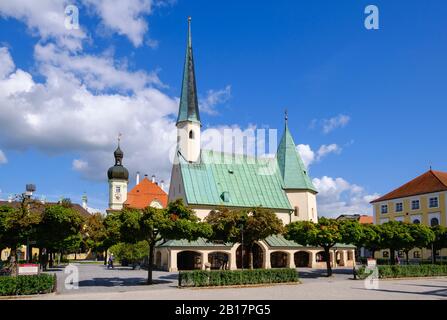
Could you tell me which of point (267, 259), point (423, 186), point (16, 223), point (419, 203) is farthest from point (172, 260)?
point (423, 186)

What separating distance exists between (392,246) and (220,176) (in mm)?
24014

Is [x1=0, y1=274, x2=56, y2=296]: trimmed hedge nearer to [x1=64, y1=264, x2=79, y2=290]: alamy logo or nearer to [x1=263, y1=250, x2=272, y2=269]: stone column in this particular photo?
[x1=64, y1=264, x2=79, y2=290]: alamy logo

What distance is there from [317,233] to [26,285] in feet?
80.5

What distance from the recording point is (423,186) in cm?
7069

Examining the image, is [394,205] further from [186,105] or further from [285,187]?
[186,105]

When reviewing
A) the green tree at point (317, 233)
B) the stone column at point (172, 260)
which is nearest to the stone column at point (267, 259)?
the stone column at point (172, 260)

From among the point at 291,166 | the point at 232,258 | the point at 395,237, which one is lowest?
the point at 232,258

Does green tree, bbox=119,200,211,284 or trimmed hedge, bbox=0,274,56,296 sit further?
green tree, bbox=119,200,211,284

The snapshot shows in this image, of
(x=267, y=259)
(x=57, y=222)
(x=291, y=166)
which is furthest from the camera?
(x=291, y=166)

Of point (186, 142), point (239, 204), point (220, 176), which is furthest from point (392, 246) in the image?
point (186, 142)

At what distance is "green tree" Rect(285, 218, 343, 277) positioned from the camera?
129ft

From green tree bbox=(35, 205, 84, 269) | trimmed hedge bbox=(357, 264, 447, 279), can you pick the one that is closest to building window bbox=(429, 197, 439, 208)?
trimmed hedge bbox=(357, 264, 447, 279)

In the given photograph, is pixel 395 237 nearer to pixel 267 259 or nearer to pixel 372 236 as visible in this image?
pixel 372 236

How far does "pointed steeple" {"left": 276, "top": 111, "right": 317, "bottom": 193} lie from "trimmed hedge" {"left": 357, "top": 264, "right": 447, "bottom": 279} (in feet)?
74.5
